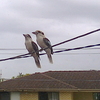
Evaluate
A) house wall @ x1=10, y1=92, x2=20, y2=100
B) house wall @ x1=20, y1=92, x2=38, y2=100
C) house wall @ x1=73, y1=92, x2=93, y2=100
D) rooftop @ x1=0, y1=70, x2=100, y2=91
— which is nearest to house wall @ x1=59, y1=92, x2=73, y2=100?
rooftop @ x1=0, y1=70, x2=100, y2=91

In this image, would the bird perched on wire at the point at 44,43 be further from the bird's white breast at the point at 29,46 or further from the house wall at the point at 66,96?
the house wall at the point at 66,96

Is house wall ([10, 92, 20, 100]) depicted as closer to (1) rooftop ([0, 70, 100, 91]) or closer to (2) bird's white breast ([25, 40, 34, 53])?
(1) rooftop ([0, 70, 100, 91])

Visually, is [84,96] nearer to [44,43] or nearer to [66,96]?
[66,96]

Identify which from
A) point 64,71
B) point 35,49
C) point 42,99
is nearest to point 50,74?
point 64,71

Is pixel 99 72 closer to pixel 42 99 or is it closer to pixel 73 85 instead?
pixel 73 85

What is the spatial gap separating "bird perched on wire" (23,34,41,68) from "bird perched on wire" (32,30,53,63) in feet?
0.50

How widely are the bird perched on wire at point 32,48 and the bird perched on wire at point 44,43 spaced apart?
0.15 m

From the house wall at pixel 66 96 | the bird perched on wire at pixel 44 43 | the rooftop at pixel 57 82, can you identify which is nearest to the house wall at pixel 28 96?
the rooftop at pixel 57 82

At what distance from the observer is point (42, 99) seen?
20.6m

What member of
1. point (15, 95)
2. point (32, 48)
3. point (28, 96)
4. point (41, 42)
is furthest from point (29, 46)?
point (15, 95)

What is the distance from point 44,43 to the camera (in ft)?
25.9

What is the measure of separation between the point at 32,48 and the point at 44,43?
1.02ft

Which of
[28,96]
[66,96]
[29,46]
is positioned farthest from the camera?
[28,96]

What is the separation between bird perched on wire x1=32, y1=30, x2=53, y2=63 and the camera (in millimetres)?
7541
